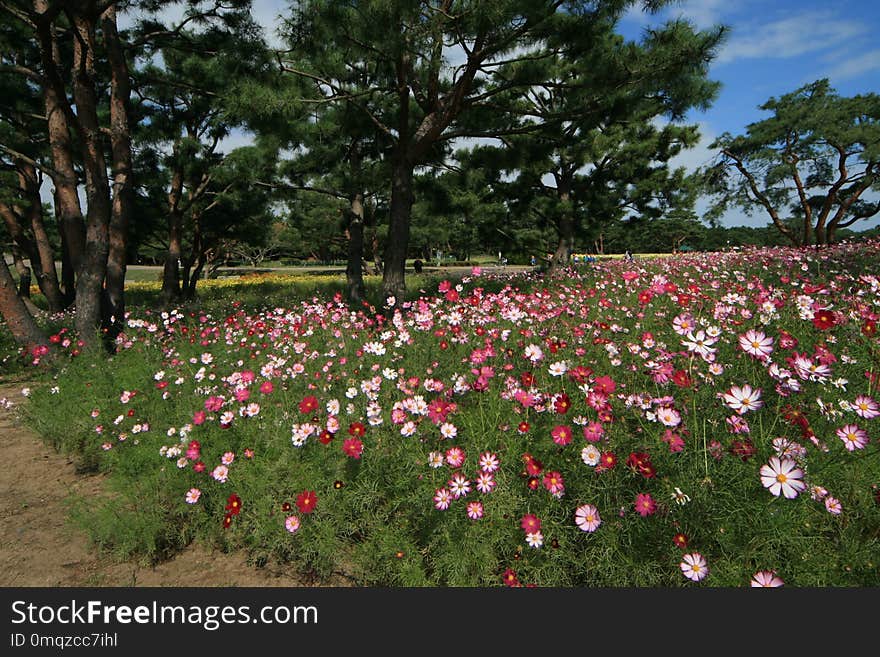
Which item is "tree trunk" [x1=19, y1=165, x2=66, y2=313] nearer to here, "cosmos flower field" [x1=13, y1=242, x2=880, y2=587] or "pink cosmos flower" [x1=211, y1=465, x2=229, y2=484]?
"cosmos flower field" [x1=13, y1=242, x2=880, y2=587]

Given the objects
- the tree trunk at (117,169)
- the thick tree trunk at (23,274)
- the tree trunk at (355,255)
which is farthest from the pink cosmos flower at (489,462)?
the thick tree trunk at (23,274)

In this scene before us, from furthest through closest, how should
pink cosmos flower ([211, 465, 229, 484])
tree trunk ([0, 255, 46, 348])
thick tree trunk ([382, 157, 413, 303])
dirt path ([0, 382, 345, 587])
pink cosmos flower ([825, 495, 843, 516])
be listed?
thick tree trunk ([382, 157, 413, 303]) < tree trunk ([0, 255, 46, 348]) < pink cosmos flower ([211, 465, 229, 484]) < dirt path ([0, 382, 345, 587]) < pink cosmos flower ([825, 495, 843, 516])

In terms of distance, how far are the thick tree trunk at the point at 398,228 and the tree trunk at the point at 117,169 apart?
3.54m

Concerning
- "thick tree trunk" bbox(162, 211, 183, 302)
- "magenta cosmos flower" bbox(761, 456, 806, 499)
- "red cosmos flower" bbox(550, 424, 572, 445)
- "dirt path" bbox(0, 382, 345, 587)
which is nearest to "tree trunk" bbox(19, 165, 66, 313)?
"thick tree trunk" bbox(162, 211, 183, 302)

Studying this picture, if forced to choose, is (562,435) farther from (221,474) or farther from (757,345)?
(221,474)

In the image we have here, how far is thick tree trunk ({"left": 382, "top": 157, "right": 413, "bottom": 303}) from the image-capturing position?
700 cm

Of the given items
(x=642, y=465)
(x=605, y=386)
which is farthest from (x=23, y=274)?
(x=642, y=465)

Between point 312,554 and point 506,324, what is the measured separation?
208 centimetres

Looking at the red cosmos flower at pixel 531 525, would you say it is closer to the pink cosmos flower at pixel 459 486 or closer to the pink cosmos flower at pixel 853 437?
the pink cosmos flower at pixel 459 486

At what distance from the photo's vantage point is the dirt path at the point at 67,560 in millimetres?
1923

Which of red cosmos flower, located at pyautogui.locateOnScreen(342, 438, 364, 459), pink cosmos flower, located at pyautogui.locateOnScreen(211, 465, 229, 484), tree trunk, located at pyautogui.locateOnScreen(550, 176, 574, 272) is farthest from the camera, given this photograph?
tree trunk, located at pyautogui.locateOnScreen(550, 176, 574, 272)

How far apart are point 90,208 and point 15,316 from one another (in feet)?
4.66

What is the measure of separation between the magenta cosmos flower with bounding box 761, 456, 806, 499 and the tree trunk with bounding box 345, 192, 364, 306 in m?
7.70

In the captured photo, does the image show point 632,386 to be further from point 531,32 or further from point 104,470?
point 531,32
